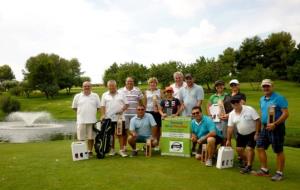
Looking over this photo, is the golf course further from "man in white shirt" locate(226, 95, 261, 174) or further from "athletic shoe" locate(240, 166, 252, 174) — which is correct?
"man in white shirt" locate(226, 95, 261, 174)

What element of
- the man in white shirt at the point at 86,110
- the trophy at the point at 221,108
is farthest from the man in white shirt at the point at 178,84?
the man in white shirt at the point at 86,110

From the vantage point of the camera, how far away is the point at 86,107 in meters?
10.1

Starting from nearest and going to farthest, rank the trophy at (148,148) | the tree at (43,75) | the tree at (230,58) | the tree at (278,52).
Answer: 1. the trophy at (148,148)
2. the tree at (43,75)
3. the tree at (278,52)
4. the tree at (230,58)

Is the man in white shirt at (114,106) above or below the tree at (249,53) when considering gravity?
below

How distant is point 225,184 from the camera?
7238mm

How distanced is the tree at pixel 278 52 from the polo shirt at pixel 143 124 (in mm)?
62858

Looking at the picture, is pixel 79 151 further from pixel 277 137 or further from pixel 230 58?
pixel 230 58

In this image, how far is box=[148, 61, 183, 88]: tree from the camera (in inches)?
2309

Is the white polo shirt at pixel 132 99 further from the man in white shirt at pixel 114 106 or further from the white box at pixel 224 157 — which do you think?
the white box at pixel 224 157

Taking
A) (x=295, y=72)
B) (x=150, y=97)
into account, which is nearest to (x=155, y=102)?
(x=150, y=97)

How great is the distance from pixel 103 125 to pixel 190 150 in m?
2.35

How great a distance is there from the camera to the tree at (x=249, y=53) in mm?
73438

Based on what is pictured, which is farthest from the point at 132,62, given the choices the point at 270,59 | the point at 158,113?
the point at 158,113

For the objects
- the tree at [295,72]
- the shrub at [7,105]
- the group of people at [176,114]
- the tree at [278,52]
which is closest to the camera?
the group of people at [176,114]
